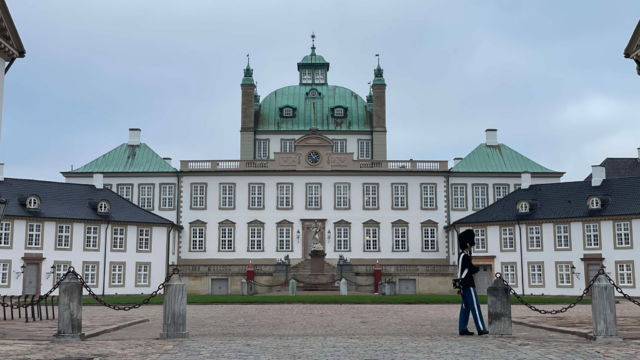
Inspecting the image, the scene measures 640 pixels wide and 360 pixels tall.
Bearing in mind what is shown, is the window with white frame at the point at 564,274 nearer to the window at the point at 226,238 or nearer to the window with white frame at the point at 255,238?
the window with white frame at the point at 255,238

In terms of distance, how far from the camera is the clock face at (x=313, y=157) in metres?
55.9

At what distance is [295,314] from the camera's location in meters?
23.8

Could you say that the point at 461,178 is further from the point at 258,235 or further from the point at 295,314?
the point at 295,314

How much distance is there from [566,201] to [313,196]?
1792 centimetres

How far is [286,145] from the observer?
62594mm

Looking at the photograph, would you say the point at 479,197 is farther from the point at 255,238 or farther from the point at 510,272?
the point at 255,238

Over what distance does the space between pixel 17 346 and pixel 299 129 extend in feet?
166

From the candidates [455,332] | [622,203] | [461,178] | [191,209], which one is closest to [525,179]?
[461,178]

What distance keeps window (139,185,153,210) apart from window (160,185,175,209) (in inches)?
33.2

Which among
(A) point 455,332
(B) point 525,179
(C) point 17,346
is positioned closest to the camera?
(C) point 17,346

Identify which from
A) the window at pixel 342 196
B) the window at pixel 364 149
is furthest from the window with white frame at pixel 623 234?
the window at pixel 364 149

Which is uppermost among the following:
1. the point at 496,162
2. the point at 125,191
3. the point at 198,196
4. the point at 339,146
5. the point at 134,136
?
the point at 134,136

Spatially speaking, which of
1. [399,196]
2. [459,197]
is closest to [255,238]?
[399,196]

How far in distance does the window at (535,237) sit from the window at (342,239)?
13.2 metres
